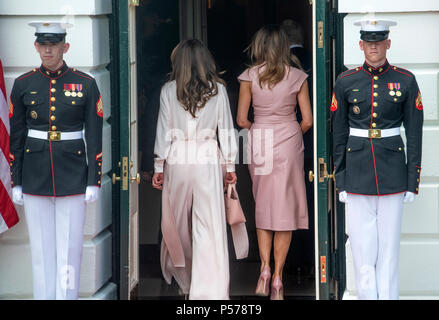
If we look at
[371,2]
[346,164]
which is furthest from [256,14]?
[346,164]

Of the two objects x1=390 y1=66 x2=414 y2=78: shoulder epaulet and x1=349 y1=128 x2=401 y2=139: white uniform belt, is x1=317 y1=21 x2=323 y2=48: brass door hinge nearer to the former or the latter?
x1=390 y1=66 x2=414 y2=78: shoulder epaulet

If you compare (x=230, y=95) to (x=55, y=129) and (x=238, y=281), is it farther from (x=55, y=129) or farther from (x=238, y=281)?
(x=55, y=129)

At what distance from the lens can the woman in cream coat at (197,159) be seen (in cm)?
663

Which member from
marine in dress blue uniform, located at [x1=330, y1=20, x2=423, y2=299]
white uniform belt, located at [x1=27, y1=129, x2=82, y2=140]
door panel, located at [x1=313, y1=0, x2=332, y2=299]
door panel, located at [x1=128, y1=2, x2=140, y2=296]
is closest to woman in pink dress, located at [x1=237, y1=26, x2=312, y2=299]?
door panel, located at [x1=313, y1=0, x2=332, y2=299]

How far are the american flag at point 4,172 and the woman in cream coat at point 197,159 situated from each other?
1028mm

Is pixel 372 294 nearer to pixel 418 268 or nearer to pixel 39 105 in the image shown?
pixel 418 268

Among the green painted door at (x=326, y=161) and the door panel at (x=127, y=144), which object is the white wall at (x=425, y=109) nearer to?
the green painted door at (x=326, y=161)

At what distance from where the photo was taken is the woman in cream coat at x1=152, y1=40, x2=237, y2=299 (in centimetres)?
663

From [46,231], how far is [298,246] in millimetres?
2579

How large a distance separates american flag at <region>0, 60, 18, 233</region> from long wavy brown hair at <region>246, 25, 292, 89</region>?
180 cm

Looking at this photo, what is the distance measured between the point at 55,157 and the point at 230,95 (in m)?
3.00

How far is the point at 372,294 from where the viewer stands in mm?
5875

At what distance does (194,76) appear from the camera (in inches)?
262

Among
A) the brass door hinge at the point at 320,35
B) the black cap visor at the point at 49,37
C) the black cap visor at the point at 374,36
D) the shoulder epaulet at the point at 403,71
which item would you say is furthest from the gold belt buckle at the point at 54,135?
the shoulder epaulet at the point at 403,71
